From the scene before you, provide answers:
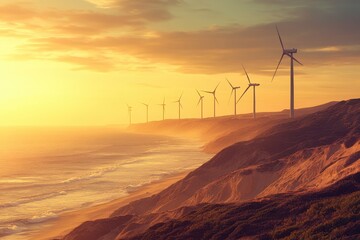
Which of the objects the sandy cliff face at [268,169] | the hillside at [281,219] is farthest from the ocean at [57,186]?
the hillside at [281,219]

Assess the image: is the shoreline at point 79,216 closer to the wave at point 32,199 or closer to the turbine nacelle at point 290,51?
the wave at point 32,199

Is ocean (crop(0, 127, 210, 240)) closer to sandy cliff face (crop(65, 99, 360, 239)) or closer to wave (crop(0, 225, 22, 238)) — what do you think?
wave (crop(0, 225, 22, 238))

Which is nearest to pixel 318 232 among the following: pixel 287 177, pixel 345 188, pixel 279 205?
pixel 279 205

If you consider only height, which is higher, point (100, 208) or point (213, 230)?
point (213, 230)

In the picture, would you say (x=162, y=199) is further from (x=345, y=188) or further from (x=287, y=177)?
(x=345, y=188)

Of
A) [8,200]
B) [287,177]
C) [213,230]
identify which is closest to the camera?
[213,230]

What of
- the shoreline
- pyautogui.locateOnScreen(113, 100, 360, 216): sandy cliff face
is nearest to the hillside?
pyautogui.locateOnScreen(113, 100, 360, 216): sandy cliff face

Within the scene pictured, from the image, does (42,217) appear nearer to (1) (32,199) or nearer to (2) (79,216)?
(2) (79,216)

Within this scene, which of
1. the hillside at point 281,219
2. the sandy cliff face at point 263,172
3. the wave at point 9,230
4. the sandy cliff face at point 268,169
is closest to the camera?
the hillside at point 281,219
